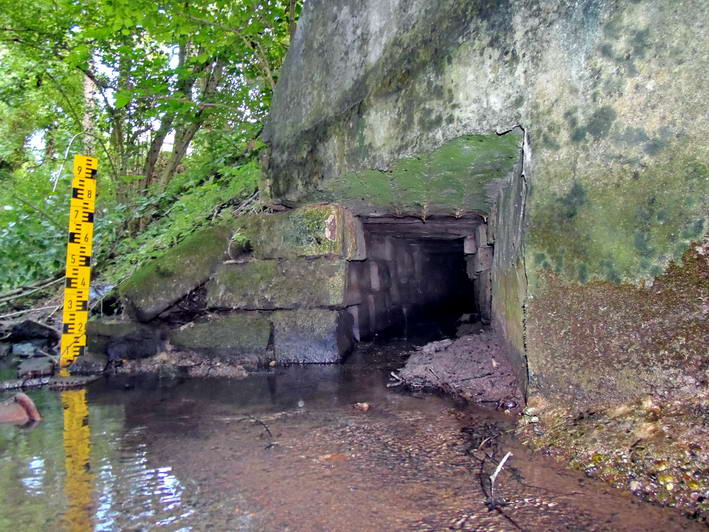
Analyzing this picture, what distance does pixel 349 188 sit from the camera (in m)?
3.68

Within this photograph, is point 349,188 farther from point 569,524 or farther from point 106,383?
point 569,524

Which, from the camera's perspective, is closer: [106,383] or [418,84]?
[418,84]

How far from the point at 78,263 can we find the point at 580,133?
3.98 metres

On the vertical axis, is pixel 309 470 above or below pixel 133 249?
below

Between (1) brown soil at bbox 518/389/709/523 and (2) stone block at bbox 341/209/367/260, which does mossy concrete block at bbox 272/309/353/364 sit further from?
(1) brown soil at bbox 518/389/709/523

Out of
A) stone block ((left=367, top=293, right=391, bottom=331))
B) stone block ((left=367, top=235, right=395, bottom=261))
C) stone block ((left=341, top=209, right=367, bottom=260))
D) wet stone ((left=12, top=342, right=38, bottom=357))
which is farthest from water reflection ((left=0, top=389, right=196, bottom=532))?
stone block ((left=367, top=235, right=395, bottom=261))

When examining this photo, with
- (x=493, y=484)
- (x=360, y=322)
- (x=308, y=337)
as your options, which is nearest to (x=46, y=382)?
(x=308, y=337)

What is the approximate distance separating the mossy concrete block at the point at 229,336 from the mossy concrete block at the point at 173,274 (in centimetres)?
30

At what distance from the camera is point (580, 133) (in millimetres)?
2211

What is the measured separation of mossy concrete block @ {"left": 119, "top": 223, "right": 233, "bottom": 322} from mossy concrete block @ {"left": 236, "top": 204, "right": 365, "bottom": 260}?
26 cm

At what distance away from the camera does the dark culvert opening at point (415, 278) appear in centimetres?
492

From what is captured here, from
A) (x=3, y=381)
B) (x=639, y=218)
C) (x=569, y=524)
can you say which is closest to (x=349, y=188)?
(x=639, y=218)

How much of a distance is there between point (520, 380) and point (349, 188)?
1.78 m

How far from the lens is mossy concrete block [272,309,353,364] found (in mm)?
4125
